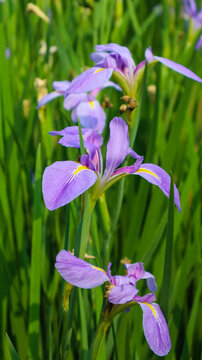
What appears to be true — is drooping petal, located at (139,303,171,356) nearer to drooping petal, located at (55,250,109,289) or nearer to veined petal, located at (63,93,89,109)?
drooping petal, located at (55,250,109,289)

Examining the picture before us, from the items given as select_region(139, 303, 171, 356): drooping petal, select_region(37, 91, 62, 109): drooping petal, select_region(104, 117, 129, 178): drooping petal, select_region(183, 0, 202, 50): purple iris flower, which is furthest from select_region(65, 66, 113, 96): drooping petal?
select_region(183, 0, 202, 50): purple iris flower

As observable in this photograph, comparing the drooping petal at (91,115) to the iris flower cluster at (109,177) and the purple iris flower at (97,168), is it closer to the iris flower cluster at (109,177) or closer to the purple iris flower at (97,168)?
the iris flower cluster at (109,177)

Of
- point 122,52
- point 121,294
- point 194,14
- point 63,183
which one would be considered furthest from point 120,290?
point 194,14

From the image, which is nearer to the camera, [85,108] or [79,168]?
[79,168]

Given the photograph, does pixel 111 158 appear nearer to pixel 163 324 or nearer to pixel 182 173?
pixel 163 324

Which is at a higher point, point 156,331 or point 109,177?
point 109,177

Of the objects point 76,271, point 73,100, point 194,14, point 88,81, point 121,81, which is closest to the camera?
point 76,271

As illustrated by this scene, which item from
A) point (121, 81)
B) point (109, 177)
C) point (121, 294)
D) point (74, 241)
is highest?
point (121, 81)

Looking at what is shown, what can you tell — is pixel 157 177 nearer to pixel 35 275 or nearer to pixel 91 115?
pixel 35 275
